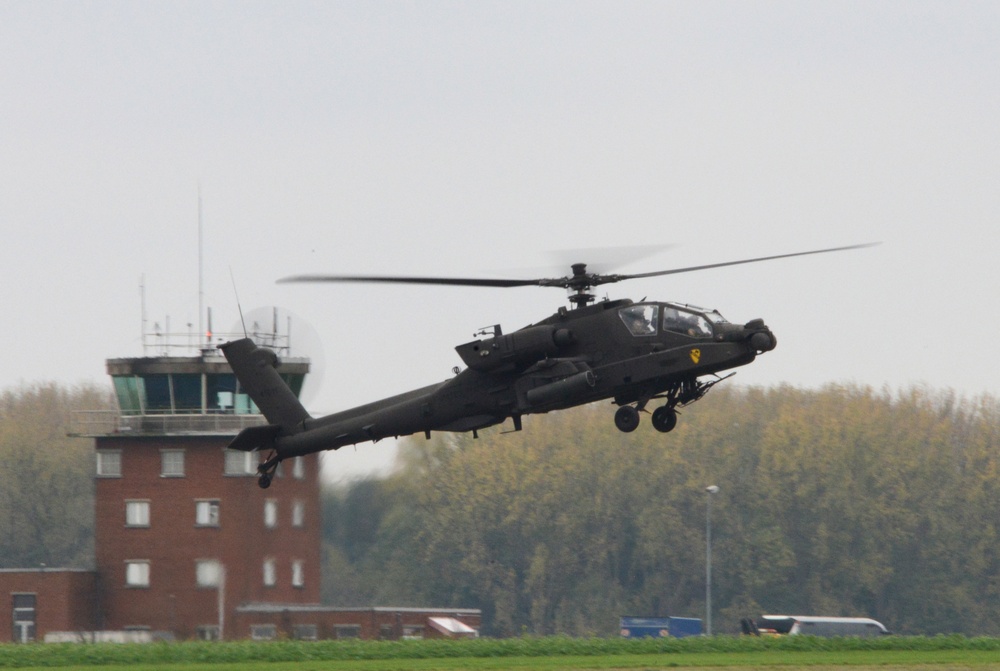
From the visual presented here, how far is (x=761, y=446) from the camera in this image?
352 feet

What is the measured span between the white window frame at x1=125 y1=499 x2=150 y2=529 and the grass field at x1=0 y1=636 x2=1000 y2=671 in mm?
17696

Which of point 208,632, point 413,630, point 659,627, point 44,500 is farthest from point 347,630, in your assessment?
point 44,500

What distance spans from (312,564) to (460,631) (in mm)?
7419

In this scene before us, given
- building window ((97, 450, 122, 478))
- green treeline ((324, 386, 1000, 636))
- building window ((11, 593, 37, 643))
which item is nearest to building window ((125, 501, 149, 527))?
building window ((97, 450, 122, 478))

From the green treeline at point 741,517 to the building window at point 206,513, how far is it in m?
33.6

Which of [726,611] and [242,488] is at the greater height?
[242,488]

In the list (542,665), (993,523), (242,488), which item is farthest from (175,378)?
(993,523)

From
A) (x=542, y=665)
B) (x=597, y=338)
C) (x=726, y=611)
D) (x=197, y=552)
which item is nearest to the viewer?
(x=597, y=338)

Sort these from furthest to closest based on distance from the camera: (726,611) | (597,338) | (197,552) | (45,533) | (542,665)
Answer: (726,611) < (45,533) < (197,552) < (542,665) < (597,338)

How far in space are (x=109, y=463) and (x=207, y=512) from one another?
16.5ft

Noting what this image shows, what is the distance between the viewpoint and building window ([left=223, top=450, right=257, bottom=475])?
68188 millimetres

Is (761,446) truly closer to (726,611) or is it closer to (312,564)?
(726,611)

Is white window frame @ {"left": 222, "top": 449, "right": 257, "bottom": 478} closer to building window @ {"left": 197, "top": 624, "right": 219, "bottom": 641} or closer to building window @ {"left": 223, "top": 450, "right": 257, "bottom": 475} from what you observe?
building window @ {"left": 223, "top": 450, "right": 257, "bottom": 475}

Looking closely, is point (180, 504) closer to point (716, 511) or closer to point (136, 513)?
point (136, 513)
